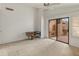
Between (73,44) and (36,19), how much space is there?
4597 mm

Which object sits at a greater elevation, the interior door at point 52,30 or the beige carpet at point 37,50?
the interior door at point 52,30

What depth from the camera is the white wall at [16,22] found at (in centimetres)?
720

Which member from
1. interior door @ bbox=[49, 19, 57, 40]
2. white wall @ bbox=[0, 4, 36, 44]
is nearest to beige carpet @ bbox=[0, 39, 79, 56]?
white wall @ bbox=[0, 4, 36, 44]

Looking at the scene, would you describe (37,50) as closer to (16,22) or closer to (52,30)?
(16,22)

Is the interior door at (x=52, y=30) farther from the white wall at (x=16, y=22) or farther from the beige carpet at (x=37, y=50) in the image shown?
the beige carpet at (x=37, y=50)

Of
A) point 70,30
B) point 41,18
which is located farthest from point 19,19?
point 70,30

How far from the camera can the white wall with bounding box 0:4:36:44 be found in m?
7.20

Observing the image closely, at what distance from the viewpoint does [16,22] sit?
810 centimetres

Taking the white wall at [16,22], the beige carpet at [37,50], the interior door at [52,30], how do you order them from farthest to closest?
the interior door at [52,30] → the white wall at [16,22] → the beige carpet at [37,50]

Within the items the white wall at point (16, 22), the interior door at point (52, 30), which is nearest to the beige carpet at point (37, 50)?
the white wall at point (16, 22)

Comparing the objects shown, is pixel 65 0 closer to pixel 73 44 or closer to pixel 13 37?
pixel 73 44

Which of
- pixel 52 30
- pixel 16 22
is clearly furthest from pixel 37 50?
pixel 52 30

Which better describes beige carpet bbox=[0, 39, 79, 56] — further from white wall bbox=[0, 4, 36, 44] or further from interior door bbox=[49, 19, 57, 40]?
interior door bbox=[49, 19, 57, 40]

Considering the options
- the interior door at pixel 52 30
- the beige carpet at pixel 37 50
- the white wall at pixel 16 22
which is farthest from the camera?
the interior door at pixel 52 30
